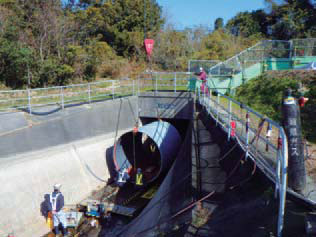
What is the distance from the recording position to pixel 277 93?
13281 millimetres

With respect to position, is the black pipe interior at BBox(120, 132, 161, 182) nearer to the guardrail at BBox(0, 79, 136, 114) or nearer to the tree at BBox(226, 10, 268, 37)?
the guardrail at BBox(0, 79, 136, 114)

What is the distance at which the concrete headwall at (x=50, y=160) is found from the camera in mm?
8934

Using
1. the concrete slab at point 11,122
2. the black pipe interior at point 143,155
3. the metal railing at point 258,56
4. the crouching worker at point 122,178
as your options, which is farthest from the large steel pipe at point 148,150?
the metal railing at point 258,56

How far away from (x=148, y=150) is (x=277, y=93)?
→ 294 inches

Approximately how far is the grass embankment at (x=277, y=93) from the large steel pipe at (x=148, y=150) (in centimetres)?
Result: 428

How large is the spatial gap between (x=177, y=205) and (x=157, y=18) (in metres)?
30.1

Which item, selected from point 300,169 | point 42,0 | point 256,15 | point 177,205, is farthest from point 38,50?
point 256,15

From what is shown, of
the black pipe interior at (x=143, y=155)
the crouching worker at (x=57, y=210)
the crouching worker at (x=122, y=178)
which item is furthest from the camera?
→ the black pipe interior at (x=143, y=155)

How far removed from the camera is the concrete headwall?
893cm

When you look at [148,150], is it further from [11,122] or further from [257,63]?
[257,63]

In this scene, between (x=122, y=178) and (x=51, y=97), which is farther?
(x=51, y=97)

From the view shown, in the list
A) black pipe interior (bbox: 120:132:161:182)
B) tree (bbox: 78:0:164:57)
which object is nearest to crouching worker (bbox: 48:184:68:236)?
black pipe interior (bbox: 120:132:161:182)

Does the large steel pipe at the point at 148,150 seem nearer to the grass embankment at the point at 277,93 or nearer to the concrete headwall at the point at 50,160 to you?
the concrete headwall at the point at 50,160

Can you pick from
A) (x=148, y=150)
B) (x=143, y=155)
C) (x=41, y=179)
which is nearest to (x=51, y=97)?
(x=143, y=155)
